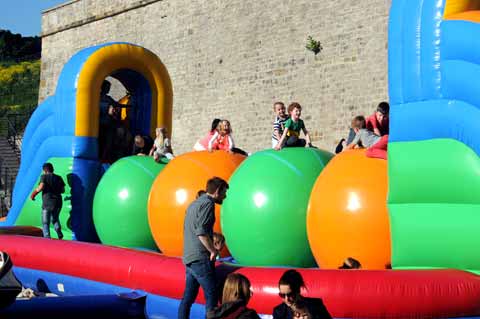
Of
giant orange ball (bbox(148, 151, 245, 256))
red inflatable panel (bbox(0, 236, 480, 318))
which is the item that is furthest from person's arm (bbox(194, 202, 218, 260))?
giant orange ball (bbox(148, 151, 245, 256))

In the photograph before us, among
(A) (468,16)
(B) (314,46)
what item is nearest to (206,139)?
(A) (468,16)

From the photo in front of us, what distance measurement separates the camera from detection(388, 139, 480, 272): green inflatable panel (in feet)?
17.9

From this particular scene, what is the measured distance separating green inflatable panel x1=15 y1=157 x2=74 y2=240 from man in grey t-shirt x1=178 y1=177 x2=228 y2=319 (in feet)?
14.1

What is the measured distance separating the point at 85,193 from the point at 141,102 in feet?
6.02

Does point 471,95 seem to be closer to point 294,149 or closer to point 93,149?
point 294,149

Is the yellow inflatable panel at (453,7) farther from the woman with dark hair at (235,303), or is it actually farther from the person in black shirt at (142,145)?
the person in black shirt at (142,145)

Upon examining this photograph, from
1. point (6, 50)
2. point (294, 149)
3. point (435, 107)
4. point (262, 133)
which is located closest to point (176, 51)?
point (262, 133)

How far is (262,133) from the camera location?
62.5 feet

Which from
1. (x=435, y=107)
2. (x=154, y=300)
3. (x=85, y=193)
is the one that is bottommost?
(x=154, y=300)

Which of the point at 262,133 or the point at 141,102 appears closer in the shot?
the point at 141,102

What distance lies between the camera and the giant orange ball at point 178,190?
24.9 ft

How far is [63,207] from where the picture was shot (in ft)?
31.0

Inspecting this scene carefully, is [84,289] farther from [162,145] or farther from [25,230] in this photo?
[25,230]

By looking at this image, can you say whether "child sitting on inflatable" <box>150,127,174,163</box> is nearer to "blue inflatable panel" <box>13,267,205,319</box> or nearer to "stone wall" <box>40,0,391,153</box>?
"blue inflatable panel" <box>13,267,205,319</box>
